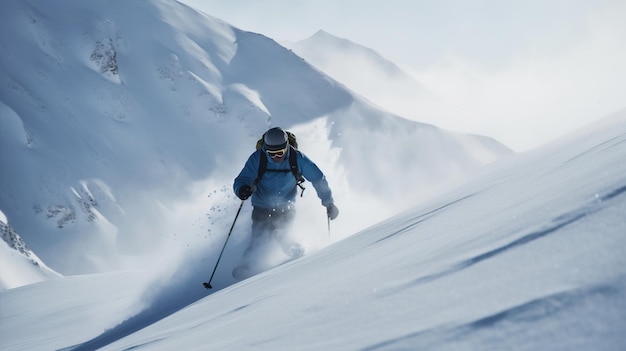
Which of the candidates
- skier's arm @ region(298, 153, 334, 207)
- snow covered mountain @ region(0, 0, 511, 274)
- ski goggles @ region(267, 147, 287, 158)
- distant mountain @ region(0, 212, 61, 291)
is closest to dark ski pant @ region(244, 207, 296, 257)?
skier's arm @ region(298, 153, 334, 207)

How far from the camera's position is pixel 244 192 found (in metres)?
6.30

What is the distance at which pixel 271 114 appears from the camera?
241ft

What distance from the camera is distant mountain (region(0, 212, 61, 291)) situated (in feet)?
116

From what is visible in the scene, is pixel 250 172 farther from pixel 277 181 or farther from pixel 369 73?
pixel 369 73

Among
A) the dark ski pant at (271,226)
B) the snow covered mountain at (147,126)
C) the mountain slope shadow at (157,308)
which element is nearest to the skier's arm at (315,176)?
the dark ski pant at (271,226)

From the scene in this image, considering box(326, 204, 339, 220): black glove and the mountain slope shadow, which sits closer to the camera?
the mountain slope shadow

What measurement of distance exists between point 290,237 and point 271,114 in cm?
6741

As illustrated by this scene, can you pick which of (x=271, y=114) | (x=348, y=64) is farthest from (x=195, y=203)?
(x=348, y=64)

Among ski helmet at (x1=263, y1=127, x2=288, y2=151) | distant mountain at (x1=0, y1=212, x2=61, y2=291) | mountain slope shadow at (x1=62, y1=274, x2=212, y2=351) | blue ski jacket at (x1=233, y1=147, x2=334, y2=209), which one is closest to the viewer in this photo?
mountain slope shadow at (x1=62, y1=274, x2=212, y2=351)

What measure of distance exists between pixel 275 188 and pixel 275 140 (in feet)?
3.03

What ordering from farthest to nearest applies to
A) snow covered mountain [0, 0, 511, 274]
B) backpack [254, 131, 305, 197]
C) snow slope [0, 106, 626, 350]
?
1. snow covered mountain [0, 0, 511, 274]
2. backpack [254, 131, 305, 197]
3. snow slope [0, 106, 626, 350]

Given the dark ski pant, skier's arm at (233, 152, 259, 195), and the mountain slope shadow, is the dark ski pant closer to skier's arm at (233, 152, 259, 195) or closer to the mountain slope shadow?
skier's arm at (233, 152, 259, 195)

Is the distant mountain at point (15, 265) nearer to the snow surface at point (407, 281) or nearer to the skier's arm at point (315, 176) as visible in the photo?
the snow surface at point (407, 281)

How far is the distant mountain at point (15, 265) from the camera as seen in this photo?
35500 mm
